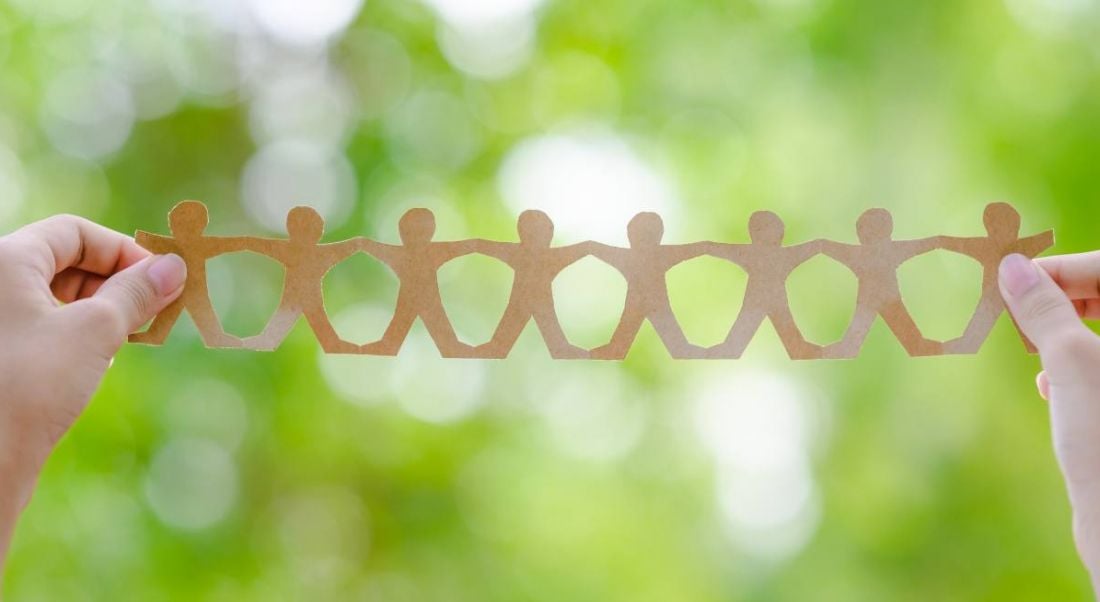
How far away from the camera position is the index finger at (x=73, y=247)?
0.67 meters

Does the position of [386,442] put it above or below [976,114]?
below

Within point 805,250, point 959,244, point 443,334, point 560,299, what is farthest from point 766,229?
point 560,299

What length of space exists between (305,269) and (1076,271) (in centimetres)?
58

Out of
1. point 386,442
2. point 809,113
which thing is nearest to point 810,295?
point 809,113

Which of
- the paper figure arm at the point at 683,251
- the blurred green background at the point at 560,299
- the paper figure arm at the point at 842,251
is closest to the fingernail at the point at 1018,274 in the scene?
the paper figure arm at the point at 842,251

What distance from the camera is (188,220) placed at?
70 cm

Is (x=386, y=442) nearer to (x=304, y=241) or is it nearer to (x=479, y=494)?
(x=479, y=494)

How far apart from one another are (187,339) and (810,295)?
120 cm

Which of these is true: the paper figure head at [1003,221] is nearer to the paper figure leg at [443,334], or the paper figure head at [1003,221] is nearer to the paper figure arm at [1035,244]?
the paper figure arm at [1035,244]

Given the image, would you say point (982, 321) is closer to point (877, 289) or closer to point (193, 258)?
point (877, 289)

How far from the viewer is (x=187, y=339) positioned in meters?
1.87

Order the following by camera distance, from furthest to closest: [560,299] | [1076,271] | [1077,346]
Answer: [560,299]
[1076,271]
[1077,346]

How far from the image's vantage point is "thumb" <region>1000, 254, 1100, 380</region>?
62 centimetres

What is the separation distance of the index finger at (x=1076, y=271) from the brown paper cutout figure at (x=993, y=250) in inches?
1.3
